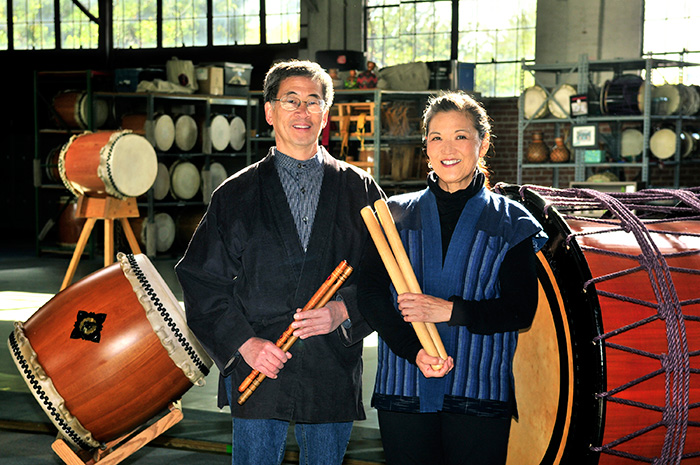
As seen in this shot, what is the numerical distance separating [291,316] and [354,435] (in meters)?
1.67

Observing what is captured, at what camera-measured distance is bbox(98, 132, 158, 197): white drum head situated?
5508 mm

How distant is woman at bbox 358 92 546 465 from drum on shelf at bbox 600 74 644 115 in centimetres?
675

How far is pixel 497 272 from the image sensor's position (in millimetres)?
1796

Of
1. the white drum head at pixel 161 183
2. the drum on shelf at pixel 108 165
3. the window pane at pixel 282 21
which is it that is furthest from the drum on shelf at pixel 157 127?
the window pane at pixel 282 21

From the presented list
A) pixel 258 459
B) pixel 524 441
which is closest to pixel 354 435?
pixel 524 441

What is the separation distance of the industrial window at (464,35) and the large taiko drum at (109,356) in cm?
855

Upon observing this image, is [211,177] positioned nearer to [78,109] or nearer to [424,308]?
[78,109]

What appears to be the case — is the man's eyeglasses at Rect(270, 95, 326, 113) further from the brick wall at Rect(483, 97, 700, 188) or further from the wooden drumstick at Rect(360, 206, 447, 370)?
the brick wall at Rect(483, 97, 700, 188)

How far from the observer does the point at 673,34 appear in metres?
10.1

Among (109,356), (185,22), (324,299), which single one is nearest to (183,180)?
(185,22)

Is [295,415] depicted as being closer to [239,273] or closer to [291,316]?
[291,316]

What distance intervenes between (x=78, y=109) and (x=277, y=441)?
25.6 ft

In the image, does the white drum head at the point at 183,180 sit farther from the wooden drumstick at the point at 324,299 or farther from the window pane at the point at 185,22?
the wooden drumstick at the point at 324,299

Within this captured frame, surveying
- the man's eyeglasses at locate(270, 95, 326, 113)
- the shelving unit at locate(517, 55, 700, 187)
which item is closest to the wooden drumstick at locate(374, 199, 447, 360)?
the man's eyeglasses at locate(270, 95, 326, 113)
